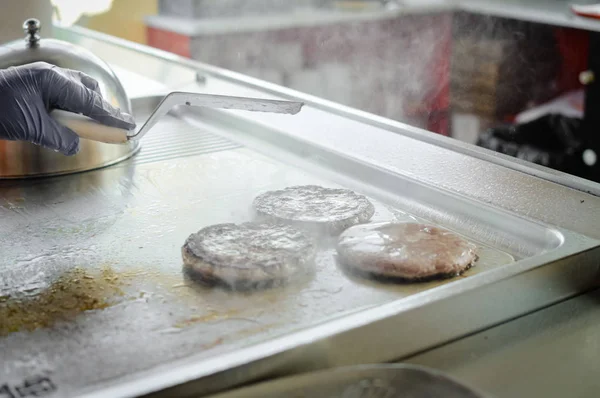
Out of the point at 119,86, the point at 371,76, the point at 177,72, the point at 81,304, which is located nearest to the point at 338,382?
the point at 81,304

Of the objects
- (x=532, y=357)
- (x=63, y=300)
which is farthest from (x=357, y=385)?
(x=63, y=300)

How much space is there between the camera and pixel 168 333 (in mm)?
983

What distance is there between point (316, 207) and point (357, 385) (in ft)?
2.03

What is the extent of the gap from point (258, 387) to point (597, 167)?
3.12 metres

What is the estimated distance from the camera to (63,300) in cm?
108

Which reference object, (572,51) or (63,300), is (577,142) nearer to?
(572,51)

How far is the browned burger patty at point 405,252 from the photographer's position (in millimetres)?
1114

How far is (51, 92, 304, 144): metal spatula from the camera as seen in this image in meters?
1.42

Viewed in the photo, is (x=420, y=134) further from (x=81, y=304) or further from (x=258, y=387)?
(x=258, y=387)

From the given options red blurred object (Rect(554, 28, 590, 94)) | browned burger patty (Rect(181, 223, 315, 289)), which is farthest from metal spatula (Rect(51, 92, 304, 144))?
red blurred object (Rect(554, 28, 590, 94))

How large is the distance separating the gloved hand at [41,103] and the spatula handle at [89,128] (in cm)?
1

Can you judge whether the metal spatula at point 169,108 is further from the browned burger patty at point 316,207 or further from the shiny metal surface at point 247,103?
the browned burger patty at point 316,207

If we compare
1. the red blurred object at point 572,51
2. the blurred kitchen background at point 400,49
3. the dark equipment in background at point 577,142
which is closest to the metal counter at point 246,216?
the dark equipment in background at point 577,142

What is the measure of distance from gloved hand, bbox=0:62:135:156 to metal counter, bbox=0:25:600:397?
12 cm
